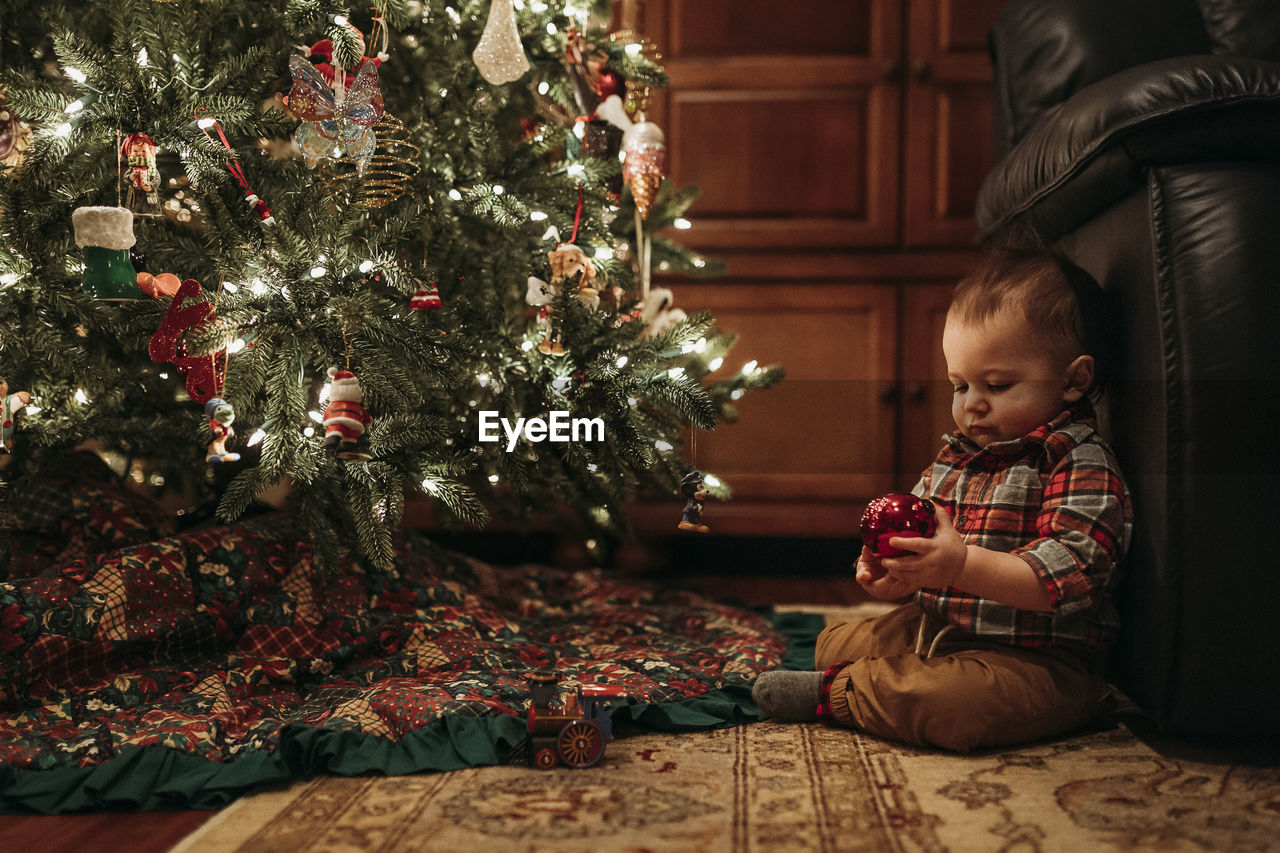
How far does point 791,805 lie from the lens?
821mm

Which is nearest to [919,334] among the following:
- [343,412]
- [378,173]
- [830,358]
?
[830,358]

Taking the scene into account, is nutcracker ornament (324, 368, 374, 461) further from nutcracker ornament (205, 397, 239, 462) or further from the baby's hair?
the baby's hair

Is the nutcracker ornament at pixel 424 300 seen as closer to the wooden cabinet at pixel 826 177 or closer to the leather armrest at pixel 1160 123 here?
the leather armrest at pixel 1160 123

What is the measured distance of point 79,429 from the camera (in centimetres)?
120

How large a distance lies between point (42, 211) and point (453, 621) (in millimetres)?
660

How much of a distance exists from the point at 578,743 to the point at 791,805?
0.20 metres

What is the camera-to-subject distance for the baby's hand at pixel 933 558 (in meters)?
0.90

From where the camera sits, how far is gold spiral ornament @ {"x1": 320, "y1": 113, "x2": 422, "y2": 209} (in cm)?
113

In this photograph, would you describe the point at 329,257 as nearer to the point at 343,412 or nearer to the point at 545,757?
the point at 343,412

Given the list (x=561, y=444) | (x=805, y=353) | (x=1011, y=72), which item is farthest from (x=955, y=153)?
(x=561, y=444)

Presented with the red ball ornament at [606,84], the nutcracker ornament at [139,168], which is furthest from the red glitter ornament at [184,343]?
the red ball ornament at [606,84]

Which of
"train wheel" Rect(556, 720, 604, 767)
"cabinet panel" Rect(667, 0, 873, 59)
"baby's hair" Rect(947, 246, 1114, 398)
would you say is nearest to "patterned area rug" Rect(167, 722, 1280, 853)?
"train wheel" Rect(556, 720, 604, 767)

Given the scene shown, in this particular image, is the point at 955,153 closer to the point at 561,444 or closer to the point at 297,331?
the point at 561,444

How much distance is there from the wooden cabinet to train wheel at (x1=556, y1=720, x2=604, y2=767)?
1.04 meters
